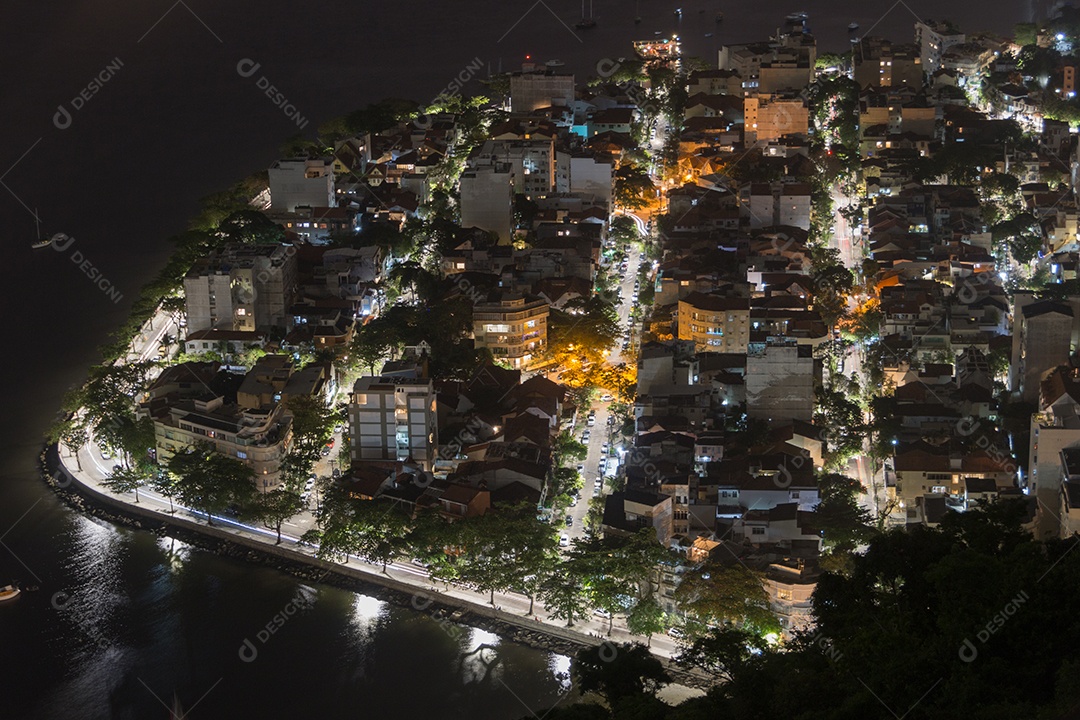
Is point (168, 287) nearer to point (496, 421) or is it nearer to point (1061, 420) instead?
point (496, 421)

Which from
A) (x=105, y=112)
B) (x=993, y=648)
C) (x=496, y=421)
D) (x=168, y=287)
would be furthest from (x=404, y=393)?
(x=105, y=112)

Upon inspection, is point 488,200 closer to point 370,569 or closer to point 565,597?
point 370,569

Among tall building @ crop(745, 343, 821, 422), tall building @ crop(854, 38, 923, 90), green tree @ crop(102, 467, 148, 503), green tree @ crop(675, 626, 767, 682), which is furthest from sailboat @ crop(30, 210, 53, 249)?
green tree @ crop(675, 626, 767, 682)

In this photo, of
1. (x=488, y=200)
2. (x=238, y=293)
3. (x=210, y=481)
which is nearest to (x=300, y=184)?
(x=488, y=200)

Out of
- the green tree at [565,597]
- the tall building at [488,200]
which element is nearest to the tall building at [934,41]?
the tall building at [488,200]

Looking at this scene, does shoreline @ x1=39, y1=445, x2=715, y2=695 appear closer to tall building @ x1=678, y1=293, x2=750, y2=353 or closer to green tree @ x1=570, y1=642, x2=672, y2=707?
green tree @ x1=570, y1=642, x2=672, y2=707
